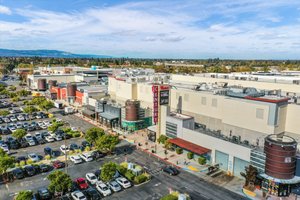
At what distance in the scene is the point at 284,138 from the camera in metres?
46.4

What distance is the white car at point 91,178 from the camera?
47.5 m

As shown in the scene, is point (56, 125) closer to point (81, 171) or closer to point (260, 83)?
point (81, 171)

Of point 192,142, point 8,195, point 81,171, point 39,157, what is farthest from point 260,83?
point 8,195

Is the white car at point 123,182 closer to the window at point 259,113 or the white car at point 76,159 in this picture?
the white car at point 76,159

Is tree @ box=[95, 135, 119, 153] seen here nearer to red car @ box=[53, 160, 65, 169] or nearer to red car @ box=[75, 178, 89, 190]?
red car @ box=[53, 160, 65, 169]

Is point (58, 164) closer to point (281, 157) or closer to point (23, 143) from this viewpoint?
point (23, 143)

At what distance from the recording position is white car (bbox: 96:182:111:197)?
142 ft

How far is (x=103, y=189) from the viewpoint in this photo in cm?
4403

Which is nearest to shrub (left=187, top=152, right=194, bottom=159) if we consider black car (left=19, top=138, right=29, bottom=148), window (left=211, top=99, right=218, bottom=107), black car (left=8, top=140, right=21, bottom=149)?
window (left=211, top=99, right=218, bottom=107)

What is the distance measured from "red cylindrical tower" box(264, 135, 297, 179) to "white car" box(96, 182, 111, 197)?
30220mm

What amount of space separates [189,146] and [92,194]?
2682cm

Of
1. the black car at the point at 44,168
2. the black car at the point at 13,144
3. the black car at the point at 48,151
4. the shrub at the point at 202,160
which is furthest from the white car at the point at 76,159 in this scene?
the shrub at the point at 202,160

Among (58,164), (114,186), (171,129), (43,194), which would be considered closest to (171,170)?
(114,186)

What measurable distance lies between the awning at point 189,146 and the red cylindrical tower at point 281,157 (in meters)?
14.7
